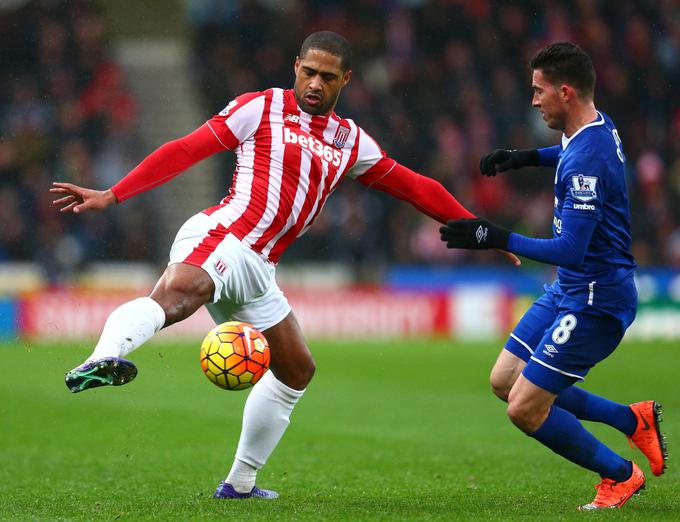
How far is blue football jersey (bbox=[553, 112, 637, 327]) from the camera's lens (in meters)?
5.48

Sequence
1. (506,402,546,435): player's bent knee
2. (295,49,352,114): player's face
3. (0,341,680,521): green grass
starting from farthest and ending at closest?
1. (295,49,352,114): player's face
2. (0,341,680,521): green grass
3. (506,402,546,435): player's bent knee

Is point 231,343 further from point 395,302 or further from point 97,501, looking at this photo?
point 395,302

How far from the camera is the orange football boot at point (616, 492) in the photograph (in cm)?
582

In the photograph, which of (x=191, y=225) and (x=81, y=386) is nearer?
(x=81, y=386)

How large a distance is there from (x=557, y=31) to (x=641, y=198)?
3.70 m

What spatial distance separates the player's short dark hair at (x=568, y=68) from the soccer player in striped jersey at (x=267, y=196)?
109cm

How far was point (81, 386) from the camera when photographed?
4.96m

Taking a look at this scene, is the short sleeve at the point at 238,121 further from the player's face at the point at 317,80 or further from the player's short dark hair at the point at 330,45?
the player's short dark hair at the point at 330,45

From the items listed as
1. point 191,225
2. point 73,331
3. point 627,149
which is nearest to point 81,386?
point 191,225

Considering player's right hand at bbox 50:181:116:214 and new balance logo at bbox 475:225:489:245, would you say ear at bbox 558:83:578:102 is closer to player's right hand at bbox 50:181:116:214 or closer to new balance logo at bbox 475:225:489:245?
new balance logo at bbox 475:225:489:245

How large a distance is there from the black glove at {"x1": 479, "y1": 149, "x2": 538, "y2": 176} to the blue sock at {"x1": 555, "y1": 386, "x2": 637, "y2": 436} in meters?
1.34

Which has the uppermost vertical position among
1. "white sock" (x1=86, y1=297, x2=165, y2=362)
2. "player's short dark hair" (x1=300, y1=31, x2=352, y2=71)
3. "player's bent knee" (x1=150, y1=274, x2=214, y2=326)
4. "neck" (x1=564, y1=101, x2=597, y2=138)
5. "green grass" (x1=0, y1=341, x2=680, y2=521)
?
"player's short dark hair" (x1=300, y1=31, x2=352, y2=71)

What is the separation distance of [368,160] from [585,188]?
1.42 metres

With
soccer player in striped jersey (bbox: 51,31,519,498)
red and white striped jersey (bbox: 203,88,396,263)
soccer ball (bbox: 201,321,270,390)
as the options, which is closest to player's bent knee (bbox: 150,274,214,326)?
soccer player in striped jersey (bbox: 51,31,519,498)
